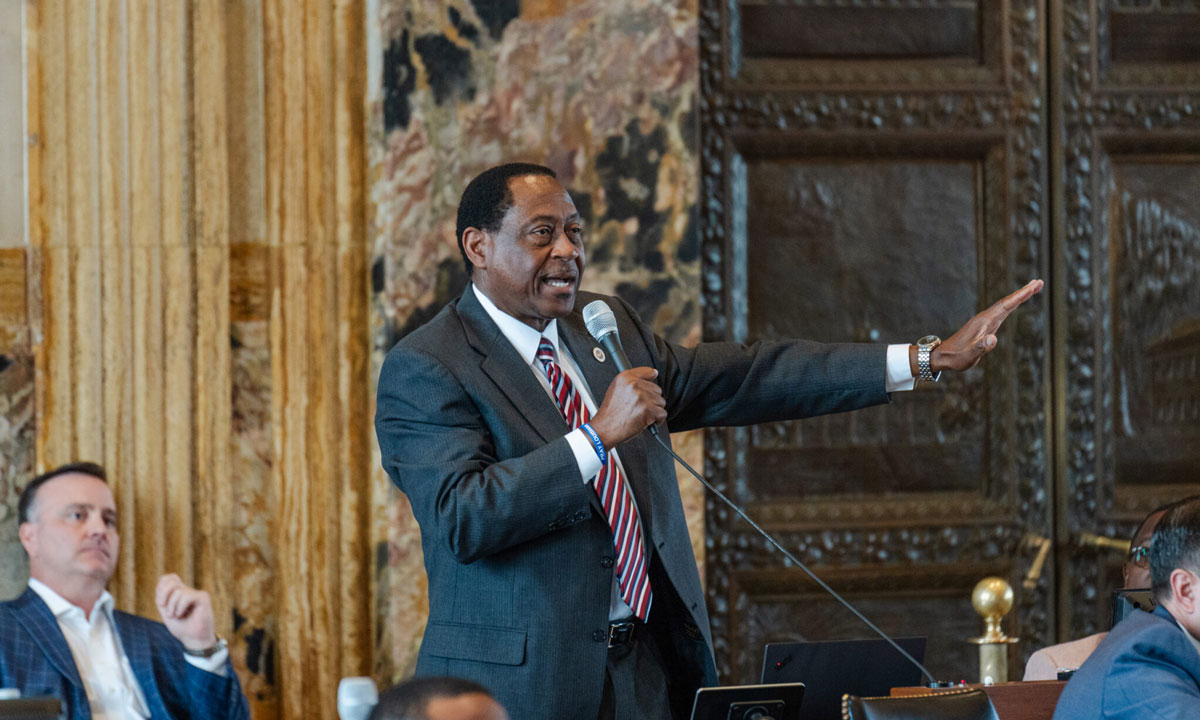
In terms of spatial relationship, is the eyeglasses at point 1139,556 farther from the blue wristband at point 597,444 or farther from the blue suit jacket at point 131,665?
the blue suit jacket at point 131,665

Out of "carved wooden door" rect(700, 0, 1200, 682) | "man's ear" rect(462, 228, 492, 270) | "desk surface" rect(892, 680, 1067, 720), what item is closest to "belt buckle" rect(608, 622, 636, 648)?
"desk surface" rect(892, 680, 1067, 720)

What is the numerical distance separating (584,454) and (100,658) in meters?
1.90

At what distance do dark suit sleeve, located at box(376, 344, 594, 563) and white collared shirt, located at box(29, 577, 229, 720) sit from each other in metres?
1.40

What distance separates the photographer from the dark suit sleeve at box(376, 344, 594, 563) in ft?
9.33

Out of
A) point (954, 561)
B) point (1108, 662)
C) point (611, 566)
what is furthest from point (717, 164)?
point (1108, 662)

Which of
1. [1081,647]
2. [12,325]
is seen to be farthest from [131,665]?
[1081,647]

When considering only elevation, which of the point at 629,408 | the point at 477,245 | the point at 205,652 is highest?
the point at 477,245

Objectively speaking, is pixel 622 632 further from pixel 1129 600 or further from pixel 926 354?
pixel 1129 600

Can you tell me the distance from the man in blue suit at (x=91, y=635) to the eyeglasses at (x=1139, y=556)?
7.62 feet

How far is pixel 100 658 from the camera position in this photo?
4.04 meters

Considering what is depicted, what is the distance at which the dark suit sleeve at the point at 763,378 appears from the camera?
133 inches

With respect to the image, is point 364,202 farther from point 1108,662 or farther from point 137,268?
point 1108,662

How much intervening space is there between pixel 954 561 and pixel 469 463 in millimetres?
2582

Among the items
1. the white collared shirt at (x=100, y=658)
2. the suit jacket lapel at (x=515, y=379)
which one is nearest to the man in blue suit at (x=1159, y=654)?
Answer: the suit jacket lapel at (x=515, y=379)
